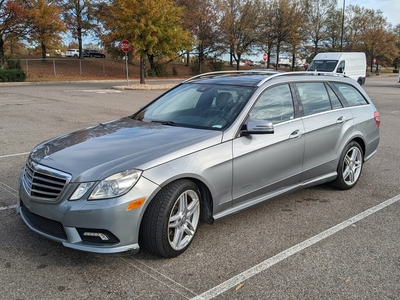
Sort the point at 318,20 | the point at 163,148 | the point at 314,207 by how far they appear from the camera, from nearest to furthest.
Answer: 1. the point at 163,148
2. the point at 314,207
3. the point at 318,20

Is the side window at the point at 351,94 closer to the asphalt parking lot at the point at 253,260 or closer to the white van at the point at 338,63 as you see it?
the asphalt parking lot at the point at 253,260

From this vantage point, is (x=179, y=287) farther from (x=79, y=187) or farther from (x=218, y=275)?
(x=79, y=187)

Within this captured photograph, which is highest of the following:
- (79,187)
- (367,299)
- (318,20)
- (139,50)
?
(318,20)

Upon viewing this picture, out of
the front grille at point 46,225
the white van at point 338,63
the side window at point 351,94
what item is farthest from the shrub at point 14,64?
the front grille at point 46,225

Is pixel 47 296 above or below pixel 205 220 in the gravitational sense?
below

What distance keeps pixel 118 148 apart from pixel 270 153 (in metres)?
1.60

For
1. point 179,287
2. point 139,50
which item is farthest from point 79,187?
point 139,50

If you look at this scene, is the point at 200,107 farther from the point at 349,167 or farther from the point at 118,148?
the point at 349,167

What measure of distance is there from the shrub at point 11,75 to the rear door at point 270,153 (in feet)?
87.7

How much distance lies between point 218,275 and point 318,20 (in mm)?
59324

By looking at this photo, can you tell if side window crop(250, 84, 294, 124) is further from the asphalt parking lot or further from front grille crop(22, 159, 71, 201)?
front grille crop(22, 159, 71, 201)

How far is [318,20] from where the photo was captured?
5638 cm

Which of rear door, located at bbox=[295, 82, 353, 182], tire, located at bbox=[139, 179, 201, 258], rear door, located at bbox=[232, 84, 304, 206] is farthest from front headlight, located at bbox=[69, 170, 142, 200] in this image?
rear door, located at bbox=[295, 82, 353, 182]

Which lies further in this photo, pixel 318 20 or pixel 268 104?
pixel 318 20
